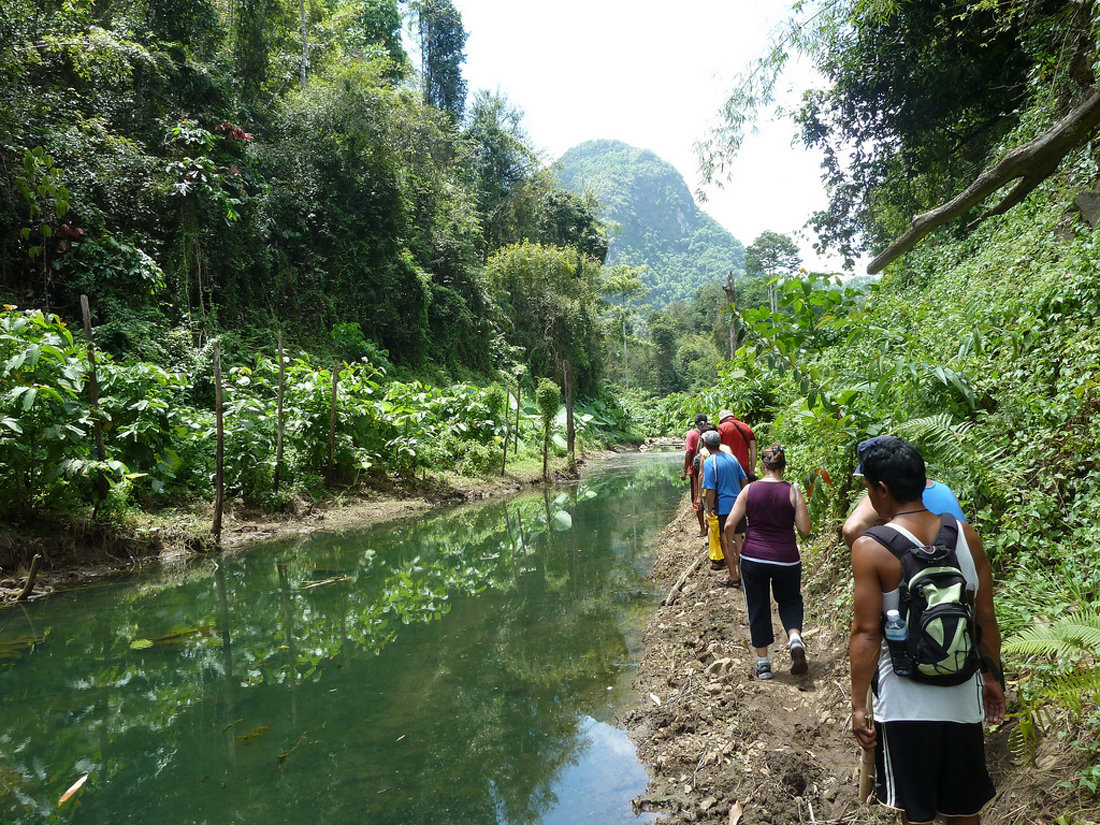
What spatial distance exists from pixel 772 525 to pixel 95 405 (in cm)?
846

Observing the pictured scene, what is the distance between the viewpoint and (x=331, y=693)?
5031 mm

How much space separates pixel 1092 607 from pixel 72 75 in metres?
16.7

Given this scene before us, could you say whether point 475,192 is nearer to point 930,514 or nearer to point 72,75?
point 72,75

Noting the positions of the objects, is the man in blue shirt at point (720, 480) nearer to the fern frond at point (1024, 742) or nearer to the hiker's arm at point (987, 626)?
the fern frond at point (1024, 742)

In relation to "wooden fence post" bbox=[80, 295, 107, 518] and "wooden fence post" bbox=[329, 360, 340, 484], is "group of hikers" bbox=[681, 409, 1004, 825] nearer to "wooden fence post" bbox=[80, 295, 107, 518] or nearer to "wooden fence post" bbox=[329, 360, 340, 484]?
"wooden fence post" bbox=[80, 295, 107, 518]

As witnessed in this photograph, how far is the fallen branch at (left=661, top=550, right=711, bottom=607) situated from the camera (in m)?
6.45

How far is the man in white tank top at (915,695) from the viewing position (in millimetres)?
1979

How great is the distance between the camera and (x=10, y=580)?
290 inches

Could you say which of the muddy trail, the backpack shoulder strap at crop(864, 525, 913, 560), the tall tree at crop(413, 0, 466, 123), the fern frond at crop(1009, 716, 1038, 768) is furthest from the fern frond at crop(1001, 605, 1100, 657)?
the tall tree at crop(413, 0, 466, 123)

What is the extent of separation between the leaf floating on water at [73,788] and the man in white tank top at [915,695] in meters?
4.37

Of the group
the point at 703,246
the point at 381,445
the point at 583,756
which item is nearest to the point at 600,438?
the point at 381,445

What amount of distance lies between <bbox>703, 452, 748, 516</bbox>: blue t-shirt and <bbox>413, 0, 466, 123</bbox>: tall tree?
100 ft

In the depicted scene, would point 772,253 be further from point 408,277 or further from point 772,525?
point 772,525

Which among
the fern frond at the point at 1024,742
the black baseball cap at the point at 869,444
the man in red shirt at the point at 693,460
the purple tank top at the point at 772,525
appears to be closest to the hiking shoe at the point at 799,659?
the purple tank top at the point at 772,525
